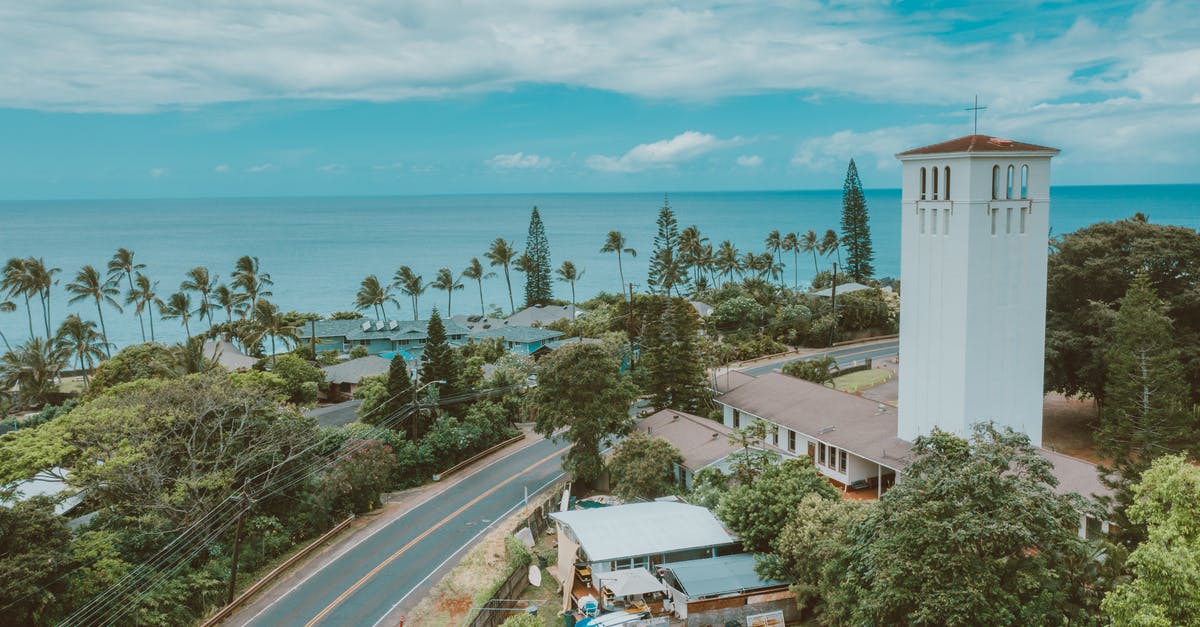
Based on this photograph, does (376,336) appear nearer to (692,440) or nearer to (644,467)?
(692,440)

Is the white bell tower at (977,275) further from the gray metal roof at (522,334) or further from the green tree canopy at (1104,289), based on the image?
the gray metal roof at (522,334)

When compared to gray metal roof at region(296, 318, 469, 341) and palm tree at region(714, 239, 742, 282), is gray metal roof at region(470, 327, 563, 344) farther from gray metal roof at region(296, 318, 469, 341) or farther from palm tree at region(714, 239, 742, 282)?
palm tree at region(714, 239, 742, 282)

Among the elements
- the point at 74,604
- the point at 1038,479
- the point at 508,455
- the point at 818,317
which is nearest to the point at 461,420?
the point at 508,455

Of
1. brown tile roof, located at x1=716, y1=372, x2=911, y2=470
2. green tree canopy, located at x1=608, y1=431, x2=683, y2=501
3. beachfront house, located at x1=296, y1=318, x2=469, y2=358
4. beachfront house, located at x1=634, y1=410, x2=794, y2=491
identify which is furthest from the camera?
beachfront house, located at x1=296, y1=318, x2=469, y2=358

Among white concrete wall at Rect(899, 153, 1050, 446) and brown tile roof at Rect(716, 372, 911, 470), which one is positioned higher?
white concrete wall at Rect(899, 153, 1050, 446)

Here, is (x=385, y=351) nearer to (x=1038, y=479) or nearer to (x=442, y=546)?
(x=442, y=546)

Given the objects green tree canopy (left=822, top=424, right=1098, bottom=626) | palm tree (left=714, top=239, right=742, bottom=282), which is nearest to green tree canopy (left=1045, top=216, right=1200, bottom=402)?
green tree canopy (left=822, top=424, right=1098, bottom=626)
